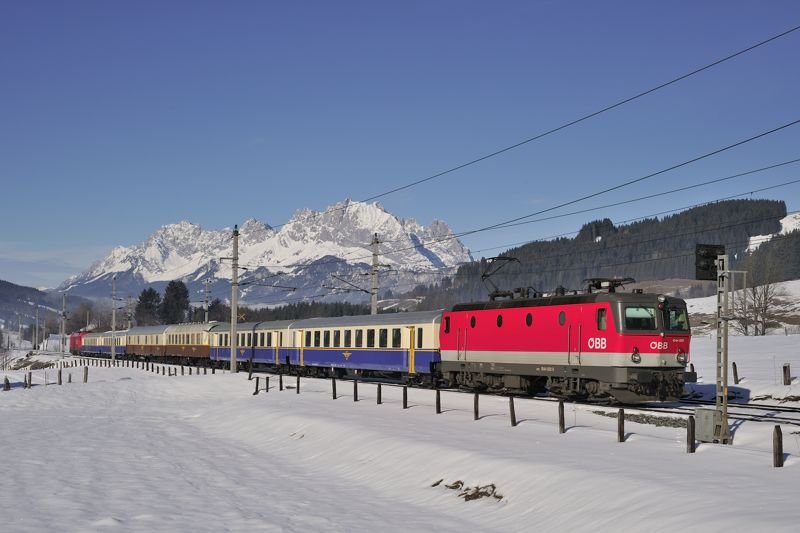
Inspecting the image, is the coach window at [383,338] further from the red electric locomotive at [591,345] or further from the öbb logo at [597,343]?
the öbb logo at [597,343]

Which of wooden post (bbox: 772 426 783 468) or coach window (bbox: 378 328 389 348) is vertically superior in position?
coach window (bbox: 378 328 389 348)

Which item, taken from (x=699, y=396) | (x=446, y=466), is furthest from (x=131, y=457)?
(x=699, y=396)

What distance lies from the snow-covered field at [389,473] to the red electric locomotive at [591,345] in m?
1.83

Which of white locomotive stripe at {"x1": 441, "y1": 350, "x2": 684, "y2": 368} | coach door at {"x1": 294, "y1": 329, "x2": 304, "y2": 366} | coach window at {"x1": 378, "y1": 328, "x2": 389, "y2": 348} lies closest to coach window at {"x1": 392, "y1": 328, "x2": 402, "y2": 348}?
coach window at {"x1": 378, "y1": 328, "x2": 389, "y2": 348}

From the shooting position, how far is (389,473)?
19.9 meters

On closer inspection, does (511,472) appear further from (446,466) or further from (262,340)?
(262,340)

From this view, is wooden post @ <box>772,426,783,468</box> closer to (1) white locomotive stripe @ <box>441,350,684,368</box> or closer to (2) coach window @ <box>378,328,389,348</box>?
(1) white locomotive stripe @ <box>441,350,684,368</box>

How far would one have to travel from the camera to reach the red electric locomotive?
26.5 m

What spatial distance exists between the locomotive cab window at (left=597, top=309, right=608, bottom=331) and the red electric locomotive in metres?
0.01

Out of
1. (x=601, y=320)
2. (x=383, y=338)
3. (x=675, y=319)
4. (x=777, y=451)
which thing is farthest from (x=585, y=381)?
(x=383, y=338)

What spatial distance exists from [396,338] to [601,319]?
15.9 metres

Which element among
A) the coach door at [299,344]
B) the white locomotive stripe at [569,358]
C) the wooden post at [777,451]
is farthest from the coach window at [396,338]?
the wooden post at [777,451]

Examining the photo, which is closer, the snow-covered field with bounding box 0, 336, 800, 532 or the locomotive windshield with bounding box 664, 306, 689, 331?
the snow-covered field with bounding box 0, 336, 800, 532

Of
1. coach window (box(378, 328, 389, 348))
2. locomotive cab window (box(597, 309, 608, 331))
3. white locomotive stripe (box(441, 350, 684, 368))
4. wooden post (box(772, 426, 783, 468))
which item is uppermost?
locomotive cab window (box(597, 309, 608, 331))
